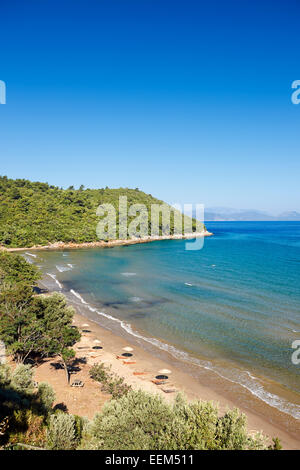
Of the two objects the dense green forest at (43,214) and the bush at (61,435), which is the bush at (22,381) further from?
the dense green forest at (43,214)

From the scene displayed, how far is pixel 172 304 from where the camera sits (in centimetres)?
4225

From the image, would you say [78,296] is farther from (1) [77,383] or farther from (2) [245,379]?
(2) [245,379]

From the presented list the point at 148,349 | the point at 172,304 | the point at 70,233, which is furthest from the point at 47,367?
the point at 70,233

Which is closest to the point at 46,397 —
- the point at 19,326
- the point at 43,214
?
the point at 19,326

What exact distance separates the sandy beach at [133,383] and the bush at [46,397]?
2500 mm

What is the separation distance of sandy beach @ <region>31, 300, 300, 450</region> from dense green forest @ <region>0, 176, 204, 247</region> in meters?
83.1

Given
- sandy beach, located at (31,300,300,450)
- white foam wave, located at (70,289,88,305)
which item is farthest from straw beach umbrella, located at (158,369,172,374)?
white foam wave, located at (70,289,88,305)

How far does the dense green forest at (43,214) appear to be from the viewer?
105m

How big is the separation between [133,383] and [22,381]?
8.62 m

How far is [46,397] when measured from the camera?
16.0 metres

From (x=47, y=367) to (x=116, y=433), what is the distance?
16.3m

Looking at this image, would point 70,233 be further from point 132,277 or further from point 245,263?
point 245,263

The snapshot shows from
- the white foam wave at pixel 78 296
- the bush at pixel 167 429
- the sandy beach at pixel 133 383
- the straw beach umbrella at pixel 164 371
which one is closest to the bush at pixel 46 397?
the sandy beach at pixel 133 383

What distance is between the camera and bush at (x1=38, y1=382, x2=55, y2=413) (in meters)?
15.3
